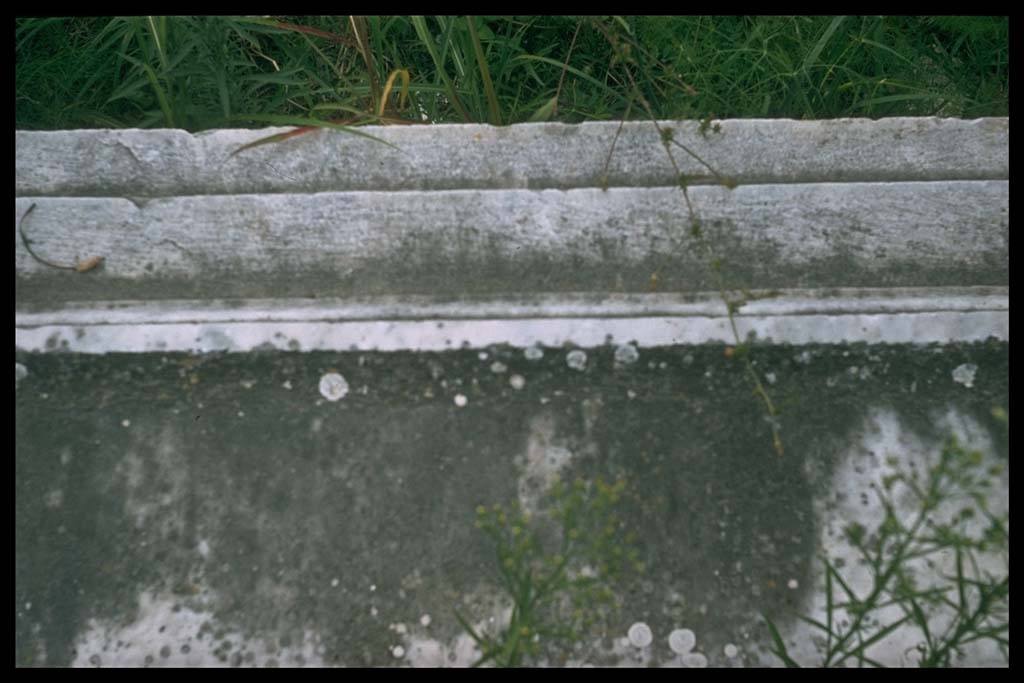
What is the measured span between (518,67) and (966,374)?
138 cm

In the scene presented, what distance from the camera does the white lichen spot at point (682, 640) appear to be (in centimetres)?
116

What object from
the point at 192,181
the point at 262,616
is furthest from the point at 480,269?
the point at 262,616

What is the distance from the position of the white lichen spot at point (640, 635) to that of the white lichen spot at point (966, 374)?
2.47ft

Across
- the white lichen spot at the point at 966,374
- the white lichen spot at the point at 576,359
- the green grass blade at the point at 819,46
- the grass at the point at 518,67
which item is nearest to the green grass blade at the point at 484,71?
the grass at the point at 518,67

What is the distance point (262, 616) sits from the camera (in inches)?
46.4

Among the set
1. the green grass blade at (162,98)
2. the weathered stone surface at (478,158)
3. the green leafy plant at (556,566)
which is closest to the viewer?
the green leafy plant at (556,566)

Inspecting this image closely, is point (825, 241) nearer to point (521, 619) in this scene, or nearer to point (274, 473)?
A: point (521, 619)

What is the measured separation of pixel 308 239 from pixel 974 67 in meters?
1.89

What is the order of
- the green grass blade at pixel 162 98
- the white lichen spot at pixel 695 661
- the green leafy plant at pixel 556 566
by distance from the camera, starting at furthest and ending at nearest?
the green grass blade at pixel 162 98
the white lichen spot at pixel 695 661
the green leafy plant at pixel 556 566

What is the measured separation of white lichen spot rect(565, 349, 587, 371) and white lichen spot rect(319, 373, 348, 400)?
42cm

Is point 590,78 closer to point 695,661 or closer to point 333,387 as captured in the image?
point 333,387

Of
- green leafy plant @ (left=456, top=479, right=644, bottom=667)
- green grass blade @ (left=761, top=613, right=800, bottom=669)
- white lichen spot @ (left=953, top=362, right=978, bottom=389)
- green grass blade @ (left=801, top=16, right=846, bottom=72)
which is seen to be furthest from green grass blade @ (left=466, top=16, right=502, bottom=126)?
green grass blade @ (left=761, top=613, right=800, bottom=669)

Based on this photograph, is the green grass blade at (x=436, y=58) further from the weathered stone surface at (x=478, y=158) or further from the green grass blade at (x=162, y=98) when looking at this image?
the green grass blade at (x=162, y=98)

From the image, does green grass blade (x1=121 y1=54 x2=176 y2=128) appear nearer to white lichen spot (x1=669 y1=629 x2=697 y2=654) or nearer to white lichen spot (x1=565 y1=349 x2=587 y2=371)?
white lichen spot (x1=565 y1=349 x2=587 y2=371)
